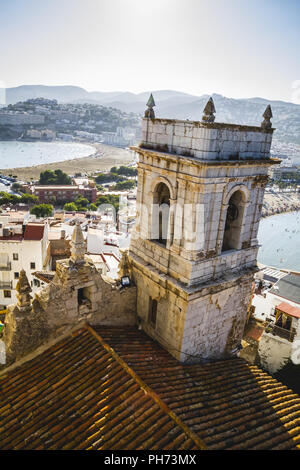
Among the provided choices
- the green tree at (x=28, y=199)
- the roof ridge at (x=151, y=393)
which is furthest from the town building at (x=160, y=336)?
the green tree at (x=28, y=199)

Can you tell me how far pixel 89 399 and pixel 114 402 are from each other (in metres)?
0.64

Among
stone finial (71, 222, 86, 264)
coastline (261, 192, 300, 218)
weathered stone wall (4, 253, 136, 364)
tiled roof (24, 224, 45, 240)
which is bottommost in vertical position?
coastline (261, 192, 300, 218)

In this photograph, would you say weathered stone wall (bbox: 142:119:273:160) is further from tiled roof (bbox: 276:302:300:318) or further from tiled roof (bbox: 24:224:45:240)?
tiled roof (bbox: 24:224:45:240)

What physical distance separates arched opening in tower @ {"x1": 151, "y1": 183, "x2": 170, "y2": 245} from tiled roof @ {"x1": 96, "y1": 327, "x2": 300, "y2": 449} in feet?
10.7

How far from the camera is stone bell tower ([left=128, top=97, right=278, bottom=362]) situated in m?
9.80

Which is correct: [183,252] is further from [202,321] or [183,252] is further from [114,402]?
[114,402]

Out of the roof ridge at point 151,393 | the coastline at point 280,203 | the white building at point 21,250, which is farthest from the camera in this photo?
the coastline at point 280,203

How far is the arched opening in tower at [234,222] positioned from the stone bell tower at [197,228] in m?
0.03

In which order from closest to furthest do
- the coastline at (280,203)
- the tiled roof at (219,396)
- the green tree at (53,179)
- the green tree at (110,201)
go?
the tiled roof at (219,396) → the green tree at (110,201) → the green tree at (53,179) → the coastline at (280,203)

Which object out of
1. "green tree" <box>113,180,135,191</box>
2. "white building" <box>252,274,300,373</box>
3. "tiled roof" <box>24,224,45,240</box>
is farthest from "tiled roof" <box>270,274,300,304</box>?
"green tree" <box>113,180,135,191</box>

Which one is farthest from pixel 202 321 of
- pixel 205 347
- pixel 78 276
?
pixel 78 276

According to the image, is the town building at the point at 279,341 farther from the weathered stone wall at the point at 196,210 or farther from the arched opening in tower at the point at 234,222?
the arched opening in tower at the point at 234,222

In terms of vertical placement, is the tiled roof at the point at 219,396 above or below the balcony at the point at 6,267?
above

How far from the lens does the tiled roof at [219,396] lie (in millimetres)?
8492
